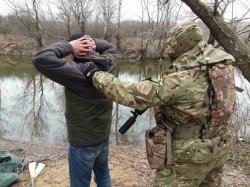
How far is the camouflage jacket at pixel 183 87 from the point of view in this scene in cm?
229

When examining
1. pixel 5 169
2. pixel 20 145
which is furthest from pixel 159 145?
pixel 20 145

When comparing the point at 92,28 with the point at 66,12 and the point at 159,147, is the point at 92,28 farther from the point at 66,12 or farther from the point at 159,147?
the point at 159,147

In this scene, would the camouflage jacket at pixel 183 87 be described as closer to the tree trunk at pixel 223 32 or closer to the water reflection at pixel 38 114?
the tree trunk at pixel 223 32

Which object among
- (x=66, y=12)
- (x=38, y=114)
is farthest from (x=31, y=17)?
(x=38, y=114)

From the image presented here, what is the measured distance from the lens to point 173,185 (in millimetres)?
2559

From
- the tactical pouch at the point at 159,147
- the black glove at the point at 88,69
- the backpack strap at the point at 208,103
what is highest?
the black glove at the point at 88,69

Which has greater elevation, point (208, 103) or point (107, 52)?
point (107, 52)

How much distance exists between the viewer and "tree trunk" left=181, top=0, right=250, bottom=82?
191 inches

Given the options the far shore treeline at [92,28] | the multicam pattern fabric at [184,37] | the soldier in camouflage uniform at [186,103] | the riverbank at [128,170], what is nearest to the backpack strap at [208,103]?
the soldier in camouflage uniform at [186,103]

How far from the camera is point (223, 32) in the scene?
16.0 ft

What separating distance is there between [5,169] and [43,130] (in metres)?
4.50

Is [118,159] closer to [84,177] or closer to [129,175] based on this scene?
[129,175]

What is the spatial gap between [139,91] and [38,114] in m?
8.88

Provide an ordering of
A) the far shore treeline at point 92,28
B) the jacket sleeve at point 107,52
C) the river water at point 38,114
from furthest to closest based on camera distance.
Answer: the far shore treeline at point 92,28, the river water at point 38,114, the jacket sleeve at point 107,52
